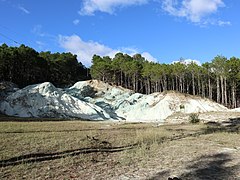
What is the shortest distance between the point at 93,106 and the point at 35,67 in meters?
26.2

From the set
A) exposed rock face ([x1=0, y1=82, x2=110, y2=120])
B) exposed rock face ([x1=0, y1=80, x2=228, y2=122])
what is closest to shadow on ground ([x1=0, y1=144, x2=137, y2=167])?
exposed rock face ([x1=0, y1=80, x2=228, y2=122])

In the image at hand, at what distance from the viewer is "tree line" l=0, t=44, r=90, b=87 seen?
71562 millimetres

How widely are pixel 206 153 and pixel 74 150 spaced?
19.8 feet

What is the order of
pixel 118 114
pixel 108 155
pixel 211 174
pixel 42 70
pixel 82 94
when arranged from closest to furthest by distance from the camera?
pixel 211 174, pixel 108 155, pixel 118 114, pixel 82 94, pixel 42 70

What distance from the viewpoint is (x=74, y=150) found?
14023 millimetres

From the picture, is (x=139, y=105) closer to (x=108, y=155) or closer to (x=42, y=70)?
(x=42, y=70)

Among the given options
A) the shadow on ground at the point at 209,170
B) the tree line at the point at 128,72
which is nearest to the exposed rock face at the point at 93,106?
the tree line at the point at 128,72

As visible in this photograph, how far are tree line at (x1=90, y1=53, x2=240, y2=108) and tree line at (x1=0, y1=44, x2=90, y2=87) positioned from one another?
29.8 ft

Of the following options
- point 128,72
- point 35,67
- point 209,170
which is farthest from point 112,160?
point 128,72

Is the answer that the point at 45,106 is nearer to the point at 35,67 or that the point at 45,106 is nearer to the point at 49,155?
the point at 35,67

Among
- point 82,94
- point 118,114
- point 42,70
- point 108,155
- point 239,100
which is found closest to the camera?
point 108,155

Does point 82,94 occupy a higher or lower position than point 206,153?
higher

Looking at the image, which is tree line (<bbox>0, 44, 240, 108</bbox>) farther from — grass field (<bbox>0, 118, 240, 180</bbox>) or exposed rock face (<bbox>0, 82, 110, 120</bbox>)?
grass field (<bbox>0, 118, 240, 180</bbox>)

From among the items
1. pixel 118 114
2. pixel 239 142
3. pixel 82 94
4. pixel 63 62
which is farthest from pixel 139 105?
pixel 239 142
